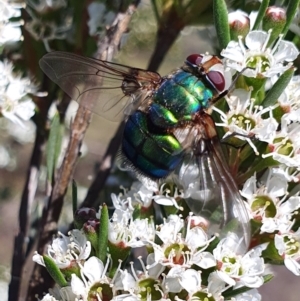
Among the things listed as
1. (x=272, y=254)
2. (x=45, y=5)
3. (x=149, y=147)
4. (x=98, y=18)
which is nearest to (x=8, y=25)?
(x=45, y=5)

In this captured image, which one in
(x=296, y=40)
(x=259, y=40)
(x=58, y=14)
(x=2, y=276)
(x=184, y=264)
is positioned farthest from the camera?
(x=2, y=276)

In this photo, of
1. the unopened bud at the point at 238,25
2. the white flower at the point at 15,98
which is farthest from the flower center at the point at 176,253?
the white flower at the point at 15,98

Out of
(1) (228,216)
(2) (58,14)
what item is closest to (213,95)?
(1) (228,216)

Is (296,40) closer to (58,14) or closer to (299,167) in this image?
(299,167)

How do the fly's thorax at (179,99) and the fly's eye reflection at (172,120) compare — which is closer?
the fly's eye reflection at (172,120)

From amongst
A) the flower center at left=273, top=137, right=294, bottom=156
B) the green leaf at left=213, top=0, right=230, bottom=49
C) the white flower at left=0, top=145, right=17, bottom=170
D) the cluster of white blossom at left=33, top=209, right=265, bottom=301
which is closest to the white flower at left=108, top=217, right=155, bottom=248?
the cluster of white blossom at left=33, top=209, right=265, bottom=301

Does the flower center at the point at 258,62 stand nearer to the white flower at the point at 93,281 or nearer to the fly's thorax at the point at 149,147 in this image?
the fly's thorax at the point at 149,147

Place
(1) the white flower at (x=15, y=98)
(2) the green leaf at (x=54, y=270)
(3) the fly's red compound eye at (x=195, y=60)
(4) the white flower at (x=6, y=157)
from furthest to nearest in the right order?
(4) the white flower at (x=6, y=157), (1) the white flower at (x=15, y=98), (3) the fly's red compound eye at (x=195, y=60), (2) the green leaf at (x=54, y=270)
